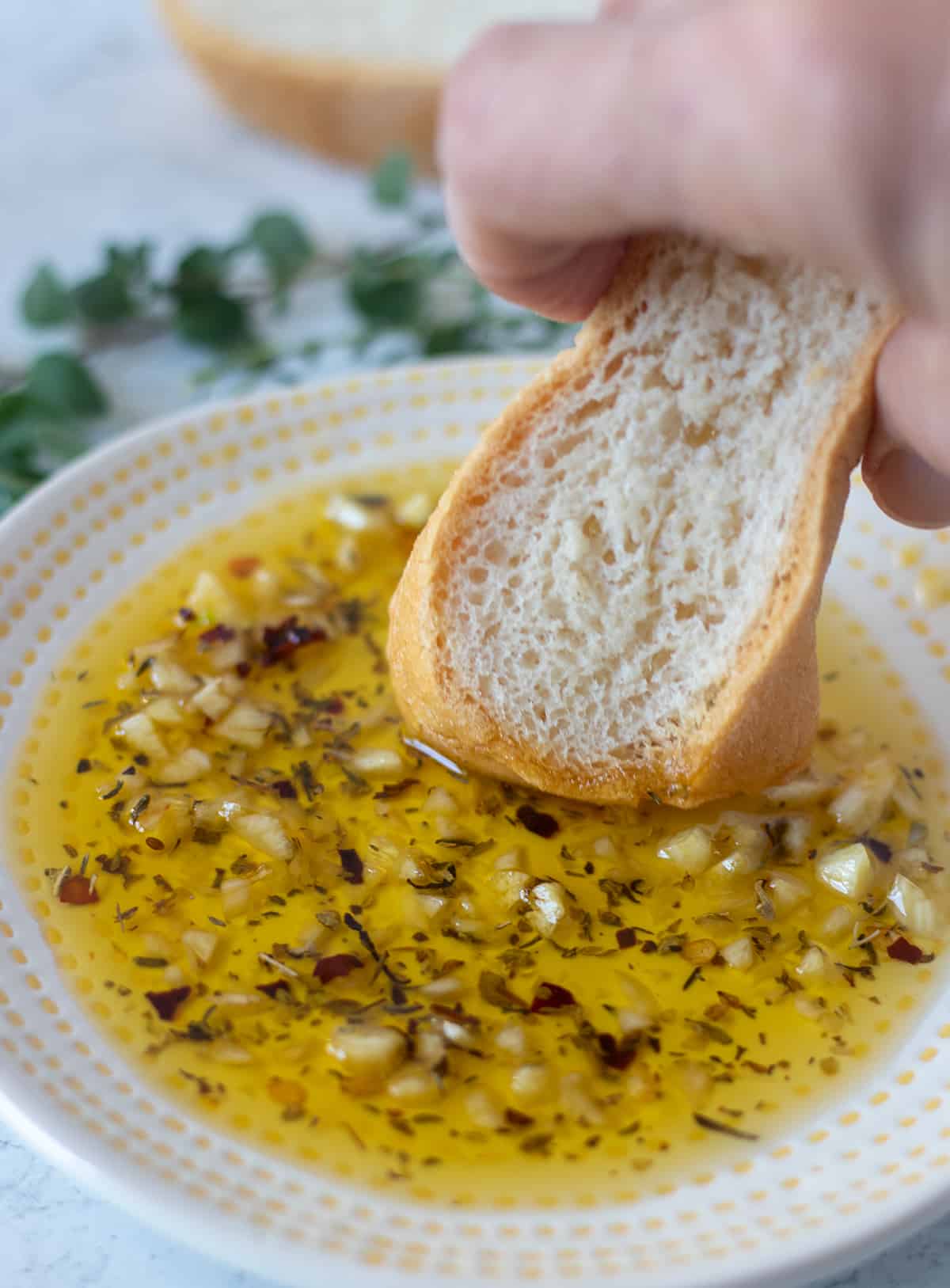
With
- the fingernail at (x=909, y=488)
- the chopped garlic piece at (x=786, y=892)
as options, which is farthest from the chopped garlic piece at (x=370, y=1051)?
the fingernail at (x=909, y=488)

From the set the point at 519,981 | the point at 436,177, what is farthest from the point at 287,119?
the point at 519,981

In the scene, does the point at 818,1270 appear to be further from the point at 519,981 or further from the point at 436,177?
the point at 436,177

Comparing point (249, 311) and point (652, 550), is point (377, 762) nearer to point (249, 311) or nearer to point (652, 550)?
point (652, 550)

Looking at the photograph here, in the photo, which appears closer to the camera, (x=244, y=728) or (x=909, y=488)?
(x=909, y=488)

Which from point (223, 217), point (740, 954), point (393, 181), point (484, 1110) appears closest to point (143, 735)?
point (484, 1110)

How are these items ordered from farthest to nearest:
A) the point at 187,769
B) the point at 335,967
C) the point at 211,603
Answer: the point at 211,603, the point at 187,769, the point at 335,967

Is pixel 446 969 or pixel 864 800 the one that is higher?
pixel 864 800

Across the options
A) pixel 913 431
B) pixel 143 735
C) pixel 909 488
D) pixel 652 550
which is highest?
pixel 913 431

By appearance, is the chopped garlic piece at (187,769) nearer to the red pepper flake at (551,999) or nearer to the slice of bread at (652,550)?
the slice of bread at (652,550)

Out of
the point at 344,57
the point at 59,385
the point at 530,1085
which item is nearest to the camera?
the point at 530,1085
